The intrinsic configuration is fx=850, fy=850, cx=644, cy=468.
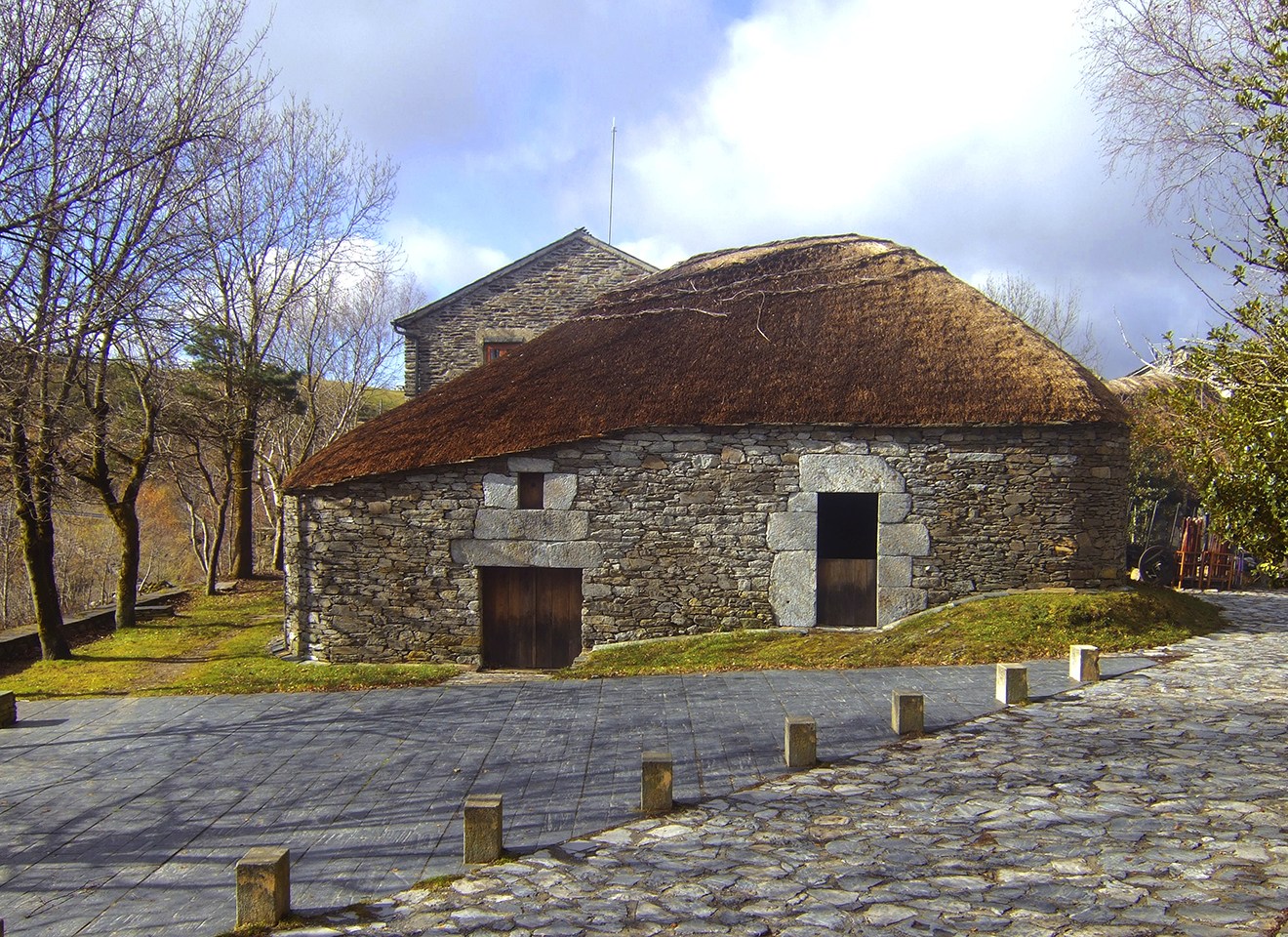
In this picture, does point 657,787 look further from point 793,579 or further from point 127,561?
point 127,561

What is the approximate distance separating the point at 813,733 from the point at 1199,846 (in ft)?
7.79

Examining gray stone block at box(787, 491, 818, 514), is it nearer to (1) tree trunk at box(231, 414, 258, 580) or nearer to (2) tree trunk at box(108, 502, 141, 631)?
(2) tree trunk at box(108, 502, 141, 631)

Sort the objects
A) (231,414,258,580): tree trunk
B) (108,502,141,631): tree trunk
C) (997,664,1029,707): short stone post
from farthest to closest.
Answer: (231,414,258,580): tree trunk, (108,502,141,631): tree trunk, (997,664,1029,707): short stone post

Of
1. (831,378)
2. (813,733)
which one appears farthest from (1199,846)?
(831,378)

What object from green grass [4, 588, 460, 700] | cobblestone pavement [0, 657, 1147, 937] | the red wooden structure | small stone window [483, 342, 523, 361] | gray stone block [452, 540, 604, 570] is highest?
small stone window [483, 342, 523, 361]

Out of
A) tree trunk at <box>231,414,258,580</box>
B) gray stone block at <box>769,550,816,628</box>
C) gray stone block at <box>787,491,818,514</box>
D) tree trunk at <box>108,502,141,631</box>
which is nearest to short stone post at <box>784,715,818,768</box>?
gray stone block at <box>769,550,816,628</box>

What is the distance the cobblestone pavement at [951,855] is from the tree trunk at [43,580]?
9.88 meters

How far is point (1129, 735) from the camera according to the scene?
6594 millimetres

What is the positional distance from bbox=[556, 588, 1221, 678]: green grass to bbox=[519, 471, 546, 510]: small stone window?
2051 mm

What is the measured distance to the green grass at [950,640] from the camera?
376 inches

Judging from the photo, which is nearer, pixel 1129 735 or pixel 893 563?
pixel 1129 735

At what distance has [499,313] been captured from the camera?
55.3ft

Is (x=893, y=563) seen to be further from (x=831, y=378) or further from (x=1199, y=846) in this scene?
(x=1199, y=846)

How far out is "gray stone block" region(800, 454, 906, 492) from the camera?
10.9 m
